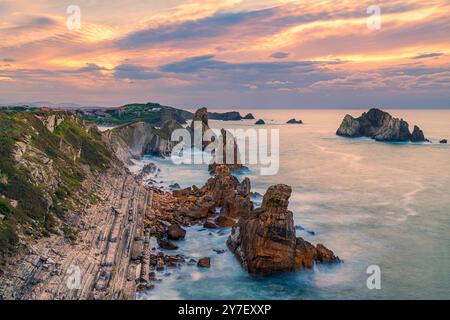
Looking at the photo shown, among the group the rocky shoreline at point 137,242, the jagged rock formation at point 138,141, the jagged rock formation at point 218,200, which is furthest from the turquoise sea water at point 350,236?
the jagged rock formation at point 138,141

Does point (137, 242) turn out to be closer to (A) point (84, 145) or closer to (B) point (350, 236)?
(B) point (350, 236)

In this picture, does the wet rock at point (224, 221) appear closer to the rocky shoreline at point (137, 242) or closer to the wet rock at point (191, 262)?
the rocky shoreline at point (137, 242)

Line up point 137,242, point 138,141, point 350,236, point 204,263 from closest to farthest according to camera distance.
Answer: point 204,263
point 137,242
point 350,236
point 138,141

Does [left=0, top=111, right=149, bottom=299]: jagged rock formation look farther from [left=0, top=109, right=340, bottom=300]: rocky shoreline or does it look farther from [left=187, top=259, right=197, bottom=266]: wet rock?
[left=187, top=259, right=197, bottom=266]: wet rock

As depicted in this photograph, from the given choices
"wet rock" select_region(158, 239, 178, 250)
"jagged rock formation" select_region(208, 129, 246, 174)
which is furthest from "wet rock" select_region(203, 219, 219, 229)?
"jagged rock formation" select_region(208, 129, 246, 174)

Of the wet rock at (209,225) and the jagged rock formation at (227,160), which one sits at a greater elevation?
the jagged rock formation at (227,160)

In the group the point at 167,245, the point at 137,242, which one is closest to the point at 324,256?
the point at 167,245
